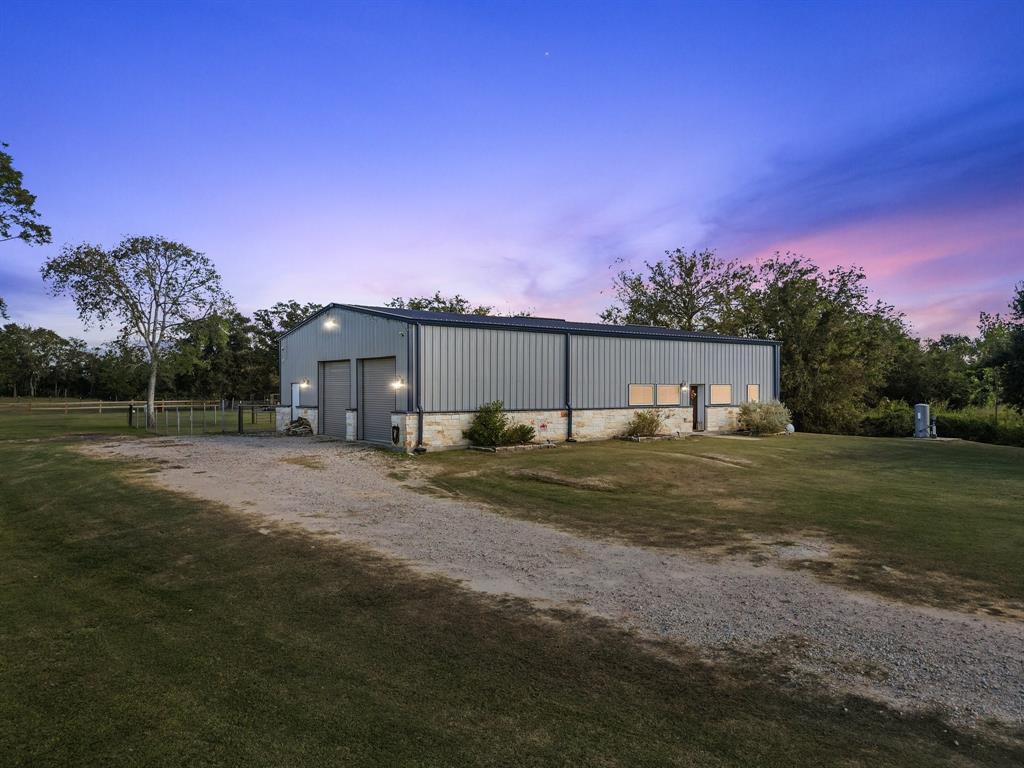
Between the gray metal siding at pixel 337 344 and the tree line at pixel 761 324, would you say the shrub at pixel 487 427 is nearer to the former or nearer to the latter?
the gray metal siding at pixel 337 344

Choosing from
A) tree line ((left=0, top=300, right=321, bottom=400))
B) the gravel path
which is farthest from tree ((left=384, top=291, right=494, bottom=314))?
the gravel path

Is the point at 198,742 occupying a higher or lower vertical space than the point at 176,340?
lower

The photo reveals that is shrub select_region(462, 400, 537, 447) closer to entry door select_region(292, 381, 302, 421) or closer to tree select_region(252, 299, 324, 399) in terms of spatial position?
entry door select_region(292, 381, 302, 421)

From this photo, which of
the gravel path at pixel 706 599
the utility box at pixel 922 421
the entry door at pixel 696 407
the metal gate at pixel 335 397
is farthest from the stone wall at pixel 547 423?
the utility box at pixel 922 421

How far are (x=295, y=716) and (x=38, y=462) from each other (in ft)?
52.0

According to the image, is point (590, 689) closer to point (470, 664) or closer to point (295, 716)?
point (470, 664)

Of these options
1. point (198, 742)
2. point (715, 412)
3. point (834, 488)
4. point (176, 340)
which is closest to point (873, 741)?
point (198, 742)

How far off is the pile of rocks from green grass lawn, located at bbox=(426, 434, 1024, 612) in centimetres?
888

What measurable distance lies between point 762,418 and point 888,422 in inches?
405

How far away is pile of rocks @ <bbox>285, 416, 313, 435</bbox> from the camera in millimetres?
23109

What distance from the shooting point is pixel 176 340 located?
103 ft

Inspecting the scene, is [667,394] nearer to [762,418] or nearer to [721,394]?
[721,394]

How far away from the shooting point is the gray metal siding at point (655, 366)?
830 inches

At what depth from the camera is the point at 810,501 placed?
1057 cm
